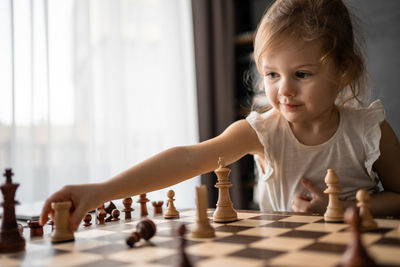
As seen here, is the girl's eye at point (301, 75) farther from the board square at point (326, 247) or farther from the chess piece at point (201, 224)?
the board square at point (326, 247)

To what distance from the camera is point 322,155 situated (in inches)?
61.9

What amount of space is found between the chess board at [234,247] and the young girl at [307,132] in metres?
0.32

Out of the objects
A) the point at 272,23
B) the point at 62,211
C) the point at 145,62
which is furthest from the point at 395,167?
the point at 145,62

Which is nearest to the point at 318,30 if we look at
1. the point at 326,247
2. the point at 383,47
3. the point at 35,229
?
the point at 326,247

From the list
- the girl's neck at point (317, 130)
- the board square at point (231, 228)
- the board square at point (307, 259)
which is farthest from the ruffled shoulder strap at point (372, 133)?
the board square at point (307, 259)

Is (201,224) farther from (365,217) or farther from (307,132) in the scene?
(307,132)

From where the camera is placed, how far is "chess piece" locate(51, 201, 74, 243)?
0.95m

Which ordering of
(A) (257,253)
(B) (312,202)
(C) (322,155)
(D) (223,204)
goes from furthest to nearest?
(C) (322,155)
(B) (312,202)
(D) (223,204)
(A) (257,253)

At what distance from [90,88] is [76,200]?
1.84 meters

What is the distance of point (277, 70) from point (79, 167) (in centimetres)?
176

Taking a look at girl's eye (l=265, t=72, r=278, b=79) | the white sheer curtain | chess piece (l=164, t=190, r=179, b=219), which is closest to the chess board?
chess piece (l=164, t=190, r=179, b=219)

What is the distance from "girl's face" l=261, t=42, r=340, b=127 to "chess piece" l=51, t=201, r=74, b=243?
83 centimetres

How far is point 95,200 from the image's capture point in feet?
3.51

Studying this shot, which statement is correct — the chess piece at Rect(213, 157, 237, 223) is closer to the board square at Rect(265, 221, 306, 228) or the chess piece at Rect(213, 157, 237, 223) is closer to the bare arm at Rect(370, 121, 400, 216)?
the board square at Rect(265, 221, 306, 228)
